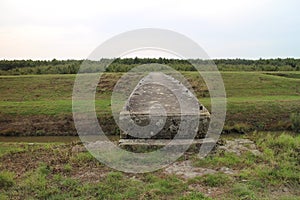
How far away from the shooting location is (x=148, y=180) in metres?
7.00

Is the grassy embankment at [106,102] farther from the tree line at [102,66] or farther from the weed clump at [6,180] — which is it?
the weed clump at [6,180]

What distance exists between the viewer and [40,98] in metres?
26.1

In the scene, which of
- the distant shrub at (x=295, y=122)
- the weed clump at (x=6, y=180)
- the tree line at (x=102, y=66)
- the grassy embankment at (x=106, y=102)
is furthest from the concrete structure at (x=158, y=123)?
the tree line at (x=102, y=66)

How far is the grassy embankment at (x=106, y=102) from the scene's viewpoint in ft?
65.1

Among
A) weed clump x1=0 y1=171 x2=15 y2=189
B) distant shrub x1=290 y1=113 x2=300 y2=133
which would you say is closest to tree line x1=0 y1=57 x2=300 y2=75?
distant shrub x1=290 y1=113 x2=300 y2=133

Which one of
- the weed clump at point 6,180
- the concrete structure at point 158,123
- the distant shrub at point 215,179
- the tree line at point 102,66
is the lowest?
the weed clump at point 6,180

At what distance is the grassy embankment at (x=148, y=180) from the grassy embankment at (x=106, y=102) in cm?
Answer: 1022

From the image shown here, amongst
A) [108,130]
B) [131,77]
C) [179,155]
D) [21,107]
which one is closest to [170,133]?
[179,155]

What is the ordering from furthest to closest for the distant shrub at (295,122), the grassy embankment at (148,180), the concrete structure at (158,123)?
1. the distant shrub at (295,122)
2. the concrete structure at (158,123)
3. the grassy embankment at (148,180)

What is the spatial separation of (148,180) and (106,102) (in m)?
17.5

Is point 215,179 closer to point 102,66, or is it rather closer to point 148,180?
point 148,180

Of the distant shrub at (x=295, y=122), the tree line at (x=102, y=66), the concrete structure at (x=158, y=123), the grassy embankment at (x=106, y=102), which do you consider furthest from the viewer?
the tree line at (x=102, y=66)

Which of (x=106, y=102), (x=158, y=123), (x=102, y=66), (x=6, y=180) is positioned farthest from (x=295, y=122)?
(x=102, y=66)

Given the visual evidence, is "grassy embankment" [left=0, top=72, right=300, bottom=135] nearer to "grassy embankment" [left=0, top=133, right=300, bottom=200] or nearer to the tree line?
the tree line
